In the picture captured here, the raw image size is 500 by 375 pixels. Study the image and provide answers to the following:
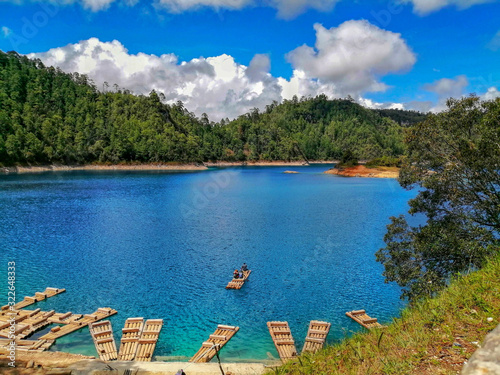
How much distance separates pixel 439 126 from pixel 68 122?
203685mm

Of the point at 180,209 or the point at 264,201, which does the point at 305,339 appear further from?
the point at 264,201

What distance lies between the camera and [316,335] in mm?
16828

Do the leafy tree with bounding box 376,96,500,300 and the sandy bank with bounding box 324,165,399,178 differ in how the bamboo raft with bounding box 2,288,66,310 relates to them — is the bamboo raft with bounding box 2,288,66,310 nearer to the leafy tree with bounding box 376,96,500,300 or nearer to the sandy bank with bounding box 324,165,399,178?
the leafy tree with bounding box 376,96,500,300

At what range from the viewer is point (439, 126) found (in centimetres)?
1634

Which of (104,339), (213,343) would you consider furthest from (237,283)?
(104,339)

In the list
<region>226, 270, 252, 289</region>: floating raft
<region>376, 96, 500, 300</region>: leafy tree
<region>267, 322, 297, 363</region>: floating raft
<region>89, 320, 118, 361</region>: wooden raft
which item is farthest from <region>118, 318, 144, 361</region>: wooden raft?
<region>376, 96, 500, 300</region>: leafy tree

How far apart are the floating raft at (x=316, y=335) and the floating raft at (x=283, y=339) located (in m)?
0.68

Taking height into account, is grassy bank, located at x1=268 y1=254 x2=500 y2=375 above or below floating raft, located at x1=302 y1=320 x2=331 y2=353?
above

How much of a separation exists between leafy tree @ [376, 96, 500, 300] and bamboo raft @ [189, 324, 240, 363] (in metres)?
9.45

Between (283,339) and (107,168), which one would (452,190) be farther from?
(107,168)

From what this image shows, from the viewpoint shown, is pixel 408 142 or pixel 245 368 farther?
pixel 408 142

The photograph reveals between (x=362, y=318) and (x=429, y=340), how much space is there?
41.9 feet

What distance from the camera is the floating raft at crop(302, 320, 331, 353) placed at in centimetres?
1575

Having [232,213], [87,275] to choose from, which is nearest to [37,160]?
[232,213]
